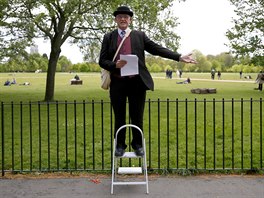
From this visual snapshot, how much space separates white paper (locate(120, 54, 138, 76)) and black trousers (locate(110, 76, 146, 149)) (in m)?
0.23

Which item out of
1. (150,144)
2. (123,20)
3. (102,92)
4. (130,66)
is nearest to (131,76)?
(130,66)

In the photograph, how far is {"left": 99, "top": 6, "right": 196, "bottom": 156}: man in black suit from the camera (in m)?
5.85

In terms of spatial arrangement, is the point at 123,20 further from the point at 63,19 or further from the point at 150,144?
the point at 63,19

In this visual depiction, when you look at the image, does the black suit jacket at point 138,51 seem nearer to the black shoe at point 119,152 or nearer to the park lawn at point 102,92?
the black shoe at point 119,152

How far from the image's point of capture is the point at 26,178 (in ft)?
21.6

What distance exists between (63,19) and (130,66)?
1867cm

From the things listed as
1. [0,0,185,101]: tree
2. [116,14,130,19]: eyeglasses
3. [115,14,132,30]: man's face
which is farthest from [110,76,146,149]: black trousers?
[0,0,185,101]: tree

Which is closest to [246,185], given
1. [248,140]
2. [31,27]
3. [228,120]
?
[248,140]

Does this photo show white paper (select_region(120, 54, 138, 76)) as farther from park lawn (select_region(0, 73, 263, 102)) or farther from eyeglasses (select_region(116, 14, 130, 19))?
park lawn (select_region(0, 73, 263, 102))

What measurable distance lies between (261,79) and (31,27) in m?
18.9

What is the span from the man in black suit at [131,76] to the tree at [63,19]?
13760 millimetres

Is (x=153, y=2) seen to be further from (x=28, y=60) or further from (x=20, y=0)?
(x=28, y=60)

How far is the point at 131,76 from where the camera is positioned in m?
5.91

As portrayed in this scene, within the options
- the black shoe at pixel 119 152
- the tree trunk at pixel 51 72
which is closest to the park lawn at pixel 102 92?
the tree trunk at pixel 51 72
